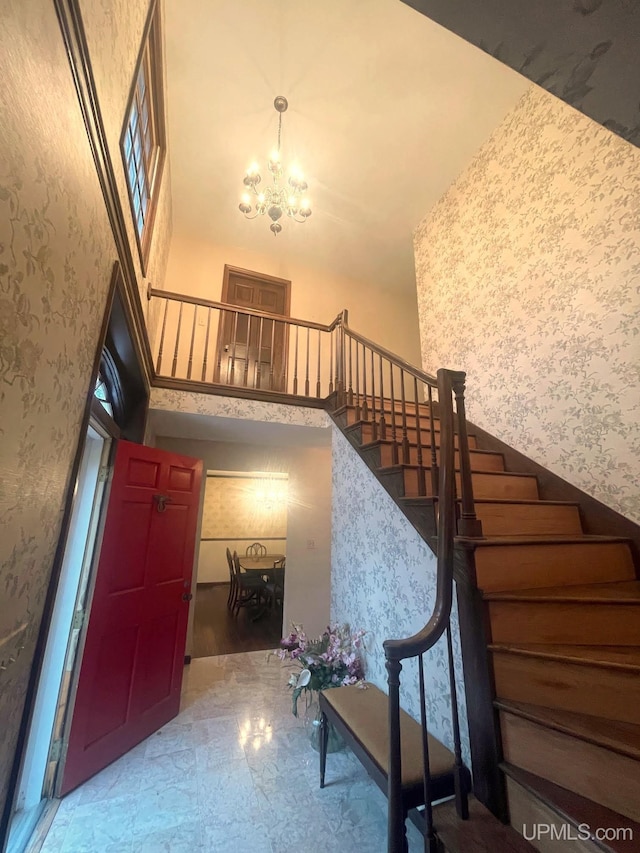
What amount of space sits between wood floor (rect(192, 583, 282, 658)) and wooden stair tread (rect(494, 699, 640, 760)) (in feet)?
11.9

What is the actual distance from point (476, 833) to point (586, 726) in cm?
54

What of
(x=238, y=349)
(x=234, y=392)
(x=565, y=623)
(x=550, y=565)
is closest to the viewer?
(x=565, y=623)

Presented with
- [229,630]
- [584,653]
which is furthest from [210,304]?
[229,630]

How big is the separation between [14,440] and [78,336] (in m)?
0.46

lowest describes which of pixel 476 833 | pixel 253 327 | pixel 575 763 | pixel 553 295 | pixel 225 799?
pixel 225 799

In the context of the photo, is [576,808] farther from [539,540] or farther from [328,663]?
[328,663]

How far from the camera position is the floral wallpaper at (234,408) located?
303 centimetres

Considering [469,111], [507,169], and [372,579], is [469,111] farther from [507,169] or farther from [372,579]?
[372,579]

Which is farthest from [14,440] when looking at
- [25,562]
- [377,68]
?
[377,68]

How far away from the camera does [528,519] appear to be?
217cm

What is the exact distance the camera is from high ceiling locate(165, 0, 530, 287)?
263 centimetres

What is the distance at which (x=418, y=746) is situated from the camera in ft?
5.46

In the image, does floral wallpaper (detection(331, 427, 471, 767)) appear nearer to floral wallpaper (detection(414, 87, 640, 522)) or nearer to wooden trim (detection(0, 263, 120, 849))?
floral wallpaper (detection(414, 87, 640, 522))

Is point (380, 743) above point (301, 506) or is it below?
below
